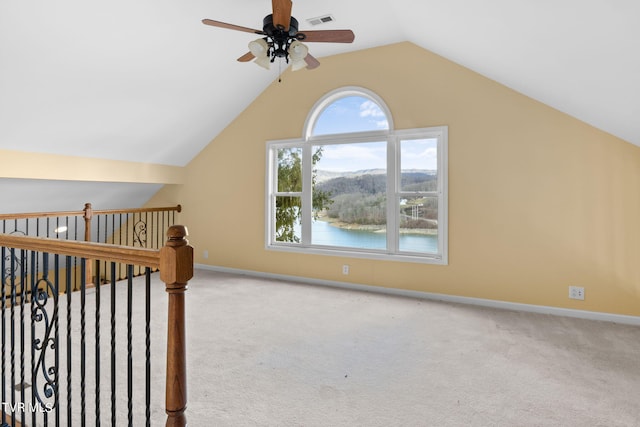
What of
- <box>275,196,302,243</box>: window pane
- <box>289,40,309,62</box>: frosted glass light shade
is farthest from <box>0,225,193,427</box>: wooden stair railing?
<box>275,196,302,243</box>: window pane

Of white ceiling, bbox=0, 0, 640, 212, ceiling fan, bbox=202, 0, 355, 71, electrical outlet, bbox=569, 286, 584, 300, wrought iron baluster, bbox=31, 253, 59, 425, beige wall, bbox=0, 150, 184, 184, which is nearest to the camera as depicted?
wrought iron baluster, bbox=31, 253, 59, 425

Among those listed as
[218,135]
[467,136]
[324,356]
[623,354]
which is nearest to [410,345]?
[324,356]

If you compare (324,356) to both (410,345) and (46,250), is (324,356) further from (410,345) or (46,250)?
(46,250)

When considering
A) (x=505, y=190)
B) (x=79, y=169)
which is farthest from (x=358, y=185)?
(x=79, y=169)

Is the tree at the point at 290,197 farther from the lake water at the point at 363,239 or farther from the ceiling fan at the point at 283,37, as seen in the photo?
the ceiling fan at the point at 283,37

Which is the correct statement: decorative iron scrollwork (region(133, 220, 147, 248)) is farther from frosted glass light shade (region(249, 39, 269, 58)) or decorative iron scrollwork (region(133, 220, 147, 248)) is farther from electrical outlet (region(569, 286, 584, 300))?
electrical outlet (region(569, 286, 584, 300))

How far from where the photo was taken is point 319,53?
4.94m

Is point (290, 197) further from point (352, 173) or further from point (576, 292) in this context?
point (576, 292)

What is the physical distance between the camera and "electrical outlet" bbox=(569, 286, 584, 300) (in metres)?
3.73

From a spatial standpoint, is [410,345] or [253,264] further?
[253,264]

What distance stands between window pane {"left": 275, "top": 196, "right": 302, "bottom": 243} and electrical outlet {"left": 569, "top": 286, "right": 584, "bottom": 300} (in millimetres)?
3329

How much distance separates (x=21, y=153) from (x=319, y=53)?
3.70 meters

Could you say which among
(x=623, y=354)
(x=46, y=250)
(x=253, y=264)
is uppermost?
(x=46, y=250)

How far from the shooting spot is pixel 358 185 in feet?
16.3
